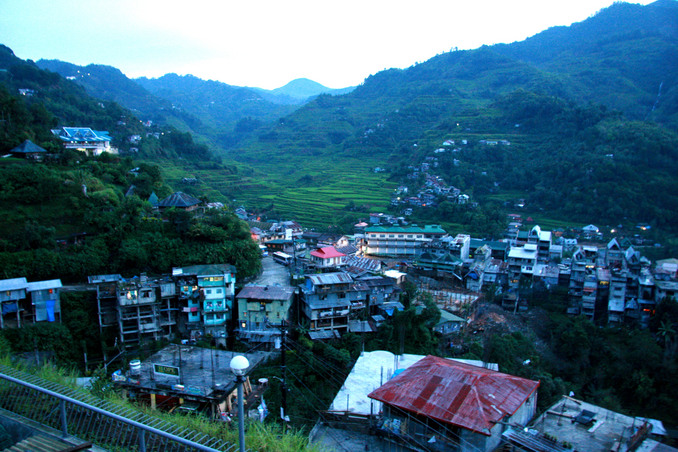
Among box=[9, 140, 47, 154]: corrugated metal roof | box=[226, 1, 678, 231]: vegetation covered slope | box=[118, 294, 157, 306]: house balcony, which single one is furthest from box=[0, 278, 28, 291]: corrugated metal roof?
box=[226, 1, 678, 231]: vegetation covered slope

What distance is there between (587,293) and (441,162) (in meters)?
24.8

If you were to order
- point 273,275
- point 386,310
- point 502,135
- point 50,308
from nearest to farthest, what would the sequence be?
point 50,308 → point 386,310 → point 273,275 → point 502,135

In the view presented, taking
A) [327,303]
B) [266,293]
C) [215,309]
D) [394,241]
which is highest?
[266,293]

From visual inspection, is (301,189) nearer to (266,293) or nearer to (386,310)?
(386,310)

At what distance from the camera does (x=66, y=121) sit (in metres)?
32.2

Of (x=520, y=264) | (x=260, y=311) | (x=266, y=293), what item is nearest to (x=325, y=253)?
(x=266, y=293)

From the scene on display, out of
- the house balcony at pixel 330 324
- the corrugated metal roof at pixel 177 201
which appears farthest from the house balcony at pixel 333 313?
the corrugated metal roof at pixel 177 201

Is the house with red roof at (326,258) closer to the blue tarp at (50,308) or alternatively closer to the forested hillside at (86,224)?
the forested hillside at (86,224)

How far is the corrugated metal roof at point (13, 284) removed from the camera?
1313 centimetres

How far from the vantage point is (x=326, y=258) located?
792 inches

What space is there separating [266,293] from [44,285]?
7434 mm

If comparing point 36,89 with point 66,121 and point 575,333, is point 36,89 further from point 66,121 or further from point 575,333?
point 575,333

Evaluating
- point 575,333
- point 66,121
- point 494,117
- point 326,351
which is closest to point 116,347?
point 326,351

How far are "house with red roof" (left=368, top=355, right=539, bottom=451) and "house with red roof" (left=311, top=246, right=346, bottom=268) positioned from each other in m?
11.2
